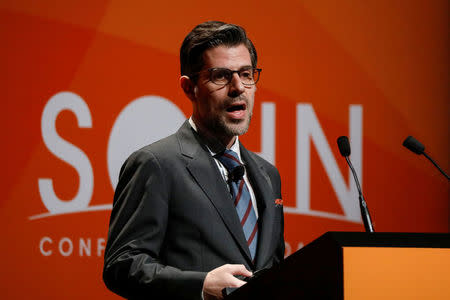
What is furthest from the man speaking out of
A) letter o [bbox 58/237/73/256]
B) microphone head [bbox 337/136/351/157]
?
letter o [bbox 58/237/73/256]

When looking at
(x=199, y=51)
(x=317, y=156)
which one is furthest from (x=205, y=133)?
(x=317, y=156)

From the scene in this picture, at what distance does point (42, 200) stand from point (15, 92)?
2.15 ft

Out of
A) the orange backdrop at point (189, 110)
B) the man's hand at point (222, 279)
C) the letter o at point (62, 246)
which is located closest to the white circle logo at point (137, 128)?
the orange backdrop at point (189, 110)

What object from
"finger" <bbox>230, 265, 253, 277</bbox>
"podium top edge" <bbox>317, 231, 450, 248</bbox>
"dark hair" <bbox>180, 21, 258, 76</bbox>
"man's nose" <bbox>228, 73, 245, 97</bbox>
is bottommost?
"finger" <bbox>230, 265, 253, 277</bbox>

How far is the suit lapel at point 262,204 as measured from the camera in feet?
6.02

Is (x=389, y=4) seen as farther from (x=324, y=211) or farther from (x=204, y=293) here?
(x=204, y=293)

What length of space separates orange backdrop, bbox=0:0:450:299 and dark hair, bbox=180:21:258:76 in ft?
4.20

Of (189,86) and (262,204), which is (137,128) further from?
(262,204)

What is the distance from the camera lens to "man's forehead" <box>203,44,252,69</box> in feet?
6.23

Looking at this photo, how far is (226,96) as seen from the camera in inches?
74.4

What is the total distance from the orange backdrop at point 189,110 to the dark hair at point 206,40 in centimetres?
128

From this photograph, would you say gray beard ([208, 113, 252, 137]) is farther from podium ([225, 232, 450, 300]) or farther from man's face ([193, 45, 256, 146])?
podium ([225, 232, 450, 300])

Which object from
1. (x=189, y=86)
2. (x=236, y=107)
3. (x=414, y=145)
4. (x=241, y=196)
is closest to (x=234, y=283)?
(x=241, y=196)

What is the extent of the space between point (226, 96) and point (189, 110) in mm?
1371
